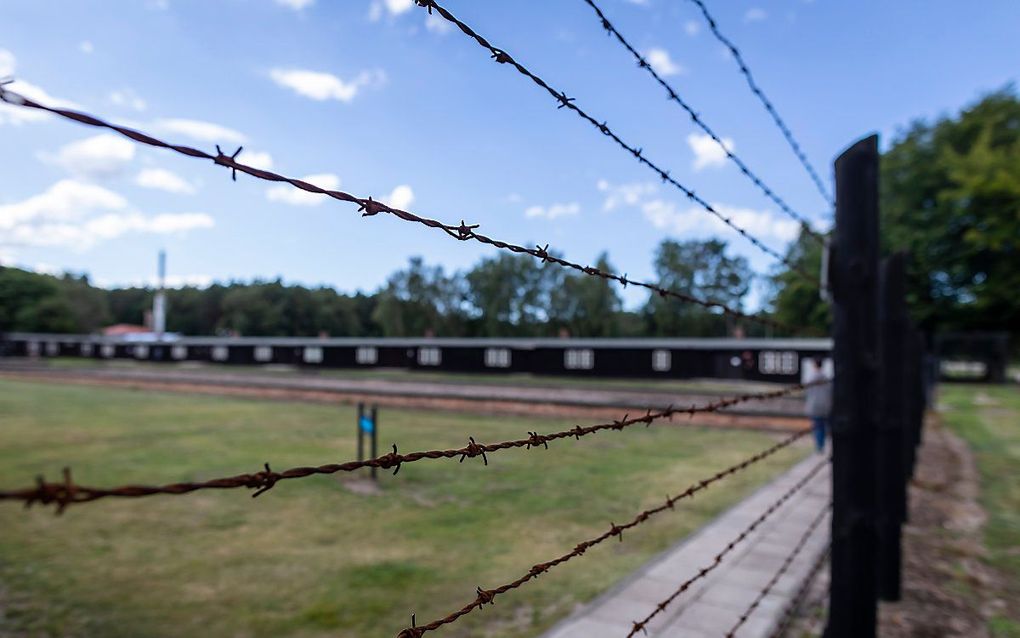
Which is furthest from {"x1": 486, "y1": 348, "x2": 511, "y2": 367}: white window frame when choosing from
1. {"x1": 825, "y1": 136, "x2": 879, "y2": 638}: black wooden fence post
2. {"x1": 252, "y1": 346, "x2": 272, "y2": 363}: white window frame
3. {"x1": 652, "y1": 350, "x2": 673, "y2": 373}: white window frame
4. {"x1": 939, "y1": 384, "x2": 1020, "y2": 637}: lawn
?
{"x1": 825, "y1": 136, "x2": 879, "y2": 638}: black wooden fence post

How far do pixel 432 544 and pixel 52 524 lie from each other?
4.15m

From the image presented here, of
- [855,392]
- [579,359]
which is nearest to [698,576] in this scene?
[855,392]

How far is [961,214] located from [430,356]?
98.9 feet

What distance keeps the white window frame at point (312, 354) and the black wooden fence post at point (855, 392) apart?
40108 mm

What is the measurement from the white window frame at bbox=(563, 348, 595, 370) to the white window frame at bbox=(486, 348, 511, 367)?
3260 millimetres

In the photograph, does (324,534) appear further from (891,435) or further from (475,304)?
(475,304)

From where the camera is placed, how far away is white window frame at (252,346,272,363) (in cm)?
4272

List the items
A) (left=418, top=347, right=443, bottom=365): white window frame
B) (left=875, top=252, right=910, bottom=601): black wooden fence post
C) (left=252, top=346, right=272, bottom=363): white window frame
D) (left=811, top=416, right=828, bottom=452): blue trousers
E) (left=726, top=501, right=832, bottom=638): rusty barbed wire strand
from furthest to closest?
(left=252, top=346, right=272, bottom=363): white window frame → (left=418, top=347, right=443, bottom=365): white window frame → (left=811, top=416, right=828, bottom=452): blue trousers → (left=875, top=252, right=910, bottom=601): black wooden fence post → (left=726, top=501, right=832, bottom=638): rusty barbed wire strand

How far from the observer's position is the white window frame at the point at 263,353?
1682 inches

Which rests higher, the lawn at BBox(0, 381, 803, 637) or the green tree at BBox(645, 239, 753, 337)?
the green tree at BBox(645, 239, 753, 337)

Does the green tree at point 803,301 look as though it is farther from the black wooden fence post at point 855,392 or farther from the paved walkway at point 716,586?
the black wooden fence post at point 855,392

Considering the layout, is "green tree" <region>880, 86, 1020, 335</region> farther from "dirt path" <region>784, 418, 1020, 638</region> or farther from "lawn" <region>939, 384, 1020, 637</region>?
"dirt path" <region>784, 418, 1020, 638</region>

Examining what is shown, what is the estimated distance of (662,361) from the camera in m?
30.7

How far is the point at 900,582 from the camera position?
4875 mm
